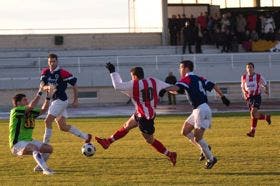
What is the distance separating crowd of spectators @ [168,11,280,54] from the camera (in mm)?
39844

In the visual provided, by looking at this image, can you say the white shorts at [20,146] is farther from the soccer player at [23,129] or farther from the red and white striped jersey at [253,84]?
the red and white striped jersey at [253,84]

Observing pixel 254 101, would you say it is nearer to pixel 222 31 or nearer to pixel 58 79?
pixel 58 79

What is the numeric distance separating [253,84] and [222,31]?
1928 centimetres

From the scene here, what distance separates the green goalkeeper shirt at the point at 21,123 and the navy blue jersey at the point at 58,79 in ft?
6.94

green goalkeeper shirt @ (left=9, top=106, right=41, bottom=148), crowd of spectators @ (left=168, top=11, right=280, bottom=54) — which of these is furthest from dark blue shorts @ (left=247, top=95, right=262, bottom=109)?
crowd of spectators @ (left=168, top=11, right=280, bottom=54)

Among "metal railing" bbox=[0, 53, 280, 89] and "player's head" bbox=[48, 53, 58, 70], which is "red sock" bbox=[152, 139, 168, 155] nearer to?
"player's head" bbox=[48, 53, 58, 70]

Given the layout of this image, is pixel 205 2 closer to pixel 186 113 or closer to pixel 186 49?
pixel 186 49

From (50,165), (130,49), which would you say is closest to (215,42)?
(130,49)

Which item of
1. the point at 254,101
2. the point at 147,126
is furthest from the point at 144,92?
the point at 254,101

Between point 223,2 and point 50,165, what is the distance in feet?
110

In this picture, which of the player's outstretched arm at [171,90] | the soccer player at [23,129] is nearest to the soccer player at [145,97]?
the player's outstretched arm at [171,90]

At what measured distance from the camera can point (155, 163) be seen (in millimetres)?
14539

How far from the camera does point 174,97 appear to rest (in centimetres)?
3575

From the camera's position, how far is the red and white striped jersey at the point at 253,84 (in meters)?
20.7
